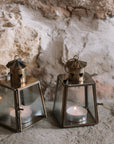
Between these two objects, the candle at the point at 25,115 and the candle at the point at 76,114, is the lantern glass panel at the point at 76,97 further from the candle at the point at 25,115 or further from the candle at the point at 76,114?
the candle at the point at 25,115

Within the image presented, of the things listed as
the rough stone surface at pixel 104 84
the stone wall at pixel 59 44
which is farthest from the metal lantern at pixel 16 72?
the rough stone surface at pixel 104 84

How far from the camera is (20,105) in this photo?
0.82 meters

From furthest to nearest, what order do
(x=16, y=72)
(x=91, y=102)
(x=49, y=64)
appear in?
(x=49, y=64) < (x=91, y=102) < (x=16, y=72)

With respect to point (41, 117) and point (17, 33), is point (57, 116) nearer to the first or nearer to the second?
point (41, 117)

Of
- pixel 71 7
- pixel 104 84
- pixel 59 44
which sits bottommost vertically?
pixel 104 84

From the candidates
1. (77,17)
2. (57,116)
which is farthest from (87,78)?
(77,17)

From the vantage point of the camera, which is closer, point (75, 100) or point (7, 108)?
point (7, 108)

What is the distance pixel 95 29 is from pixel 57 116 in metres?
0.45

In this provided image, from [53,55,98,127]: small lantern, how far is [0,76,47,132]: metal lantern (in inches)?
3.5

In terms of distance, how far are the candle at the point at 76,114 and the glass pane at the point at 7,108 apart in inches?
9.0

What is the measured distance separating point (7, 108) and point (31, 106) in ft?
0.34

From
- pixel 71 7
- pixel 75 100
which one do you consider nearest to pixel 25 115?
pixel 75 100

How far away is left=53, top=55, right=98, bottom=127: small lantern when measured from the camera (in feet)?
2.58

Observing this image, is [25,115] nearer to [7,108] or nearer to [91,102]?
[7,108]
